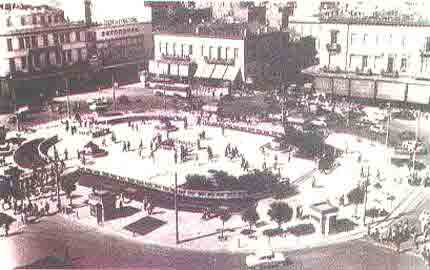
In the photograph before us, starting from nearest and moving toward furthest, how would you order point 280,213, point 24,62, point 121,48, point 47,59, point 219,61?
point 280,213 → point 24,62 → point 47,59 → point 219,61 → point 121,48

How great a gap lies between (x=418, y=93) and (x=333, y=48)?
457 inches

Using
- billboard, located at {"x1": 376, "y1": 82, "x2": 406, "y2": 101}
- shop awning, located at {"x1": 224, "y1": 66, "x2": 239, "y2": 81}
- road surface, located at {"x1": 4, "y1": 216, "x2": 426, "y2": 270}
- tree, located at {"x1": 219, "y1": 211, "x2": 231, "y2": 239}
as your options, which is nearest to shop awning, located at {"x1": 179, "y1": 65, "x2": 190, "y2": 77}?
shop awning, located at {"x1": 224, "y1": 66, "x2": 239, "y2": 81}

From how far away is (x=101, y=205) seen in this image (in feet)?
109

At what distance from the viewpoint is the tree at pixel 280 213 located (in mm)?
31062

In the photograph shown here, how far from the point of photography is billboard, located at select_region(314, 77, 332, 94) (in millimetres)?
63125

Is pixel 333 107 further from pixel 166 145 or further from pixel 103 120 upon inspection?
pixel 103 120

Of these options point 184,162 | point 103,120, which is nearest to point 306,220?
point 184,162

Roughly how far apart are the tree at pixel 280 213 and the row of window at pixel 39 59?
46680 mm

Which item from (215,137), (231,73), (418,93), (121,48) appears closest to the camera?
(215,137)

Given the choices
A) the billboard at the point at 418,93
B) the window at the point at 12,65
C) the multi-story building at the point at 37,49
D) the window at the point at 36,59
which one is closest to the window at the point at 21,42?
the multi-story building at the point at 37,49

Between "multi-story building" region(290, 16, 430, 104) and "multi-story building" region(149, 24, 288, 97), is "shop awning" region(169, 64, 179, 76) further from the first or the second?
"multi-story building" region(290, 16, 430, 104)

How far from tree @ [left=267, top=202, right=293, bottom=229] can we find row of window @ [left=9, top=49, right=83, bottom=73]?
46.7 m

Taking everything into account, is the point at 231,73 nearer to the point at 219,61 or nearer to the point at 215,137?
the point at 219,61

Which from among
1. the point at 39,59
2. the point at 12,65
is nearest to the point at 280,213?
the point at 12,65
